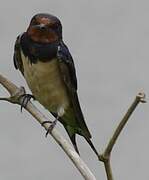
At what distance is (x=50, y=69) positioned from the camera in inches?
54.8

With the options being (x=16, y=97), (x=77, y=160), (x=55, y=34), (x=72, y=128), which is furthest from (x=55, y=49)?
(x=77, y=160)

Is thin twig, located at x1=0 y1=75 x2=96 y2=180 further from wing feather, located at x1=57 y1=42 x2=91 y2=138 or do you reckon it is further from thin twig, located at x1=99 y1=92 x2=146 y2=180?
wing feather, located at x1=57 y1=42 x2=91 y2=138

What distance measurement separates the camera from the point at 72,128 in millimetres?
1325

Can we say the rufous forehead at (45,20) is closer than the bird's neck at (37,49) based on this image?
Yes

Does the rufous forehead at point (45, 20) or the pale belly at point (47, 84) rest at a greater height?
the rufous forehead at point (45, 20)

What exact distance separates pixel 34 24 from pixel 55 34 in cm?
7

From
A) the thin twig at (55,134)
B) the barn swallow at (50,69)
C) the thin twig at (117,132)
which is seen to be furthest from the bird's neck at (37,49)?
the thin twig at (117,132)

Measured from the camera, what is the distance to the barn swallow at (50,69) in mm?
1290

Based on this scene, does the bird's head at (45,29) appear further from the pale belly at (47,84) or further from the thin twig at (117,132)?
the thin twig at (117,132)

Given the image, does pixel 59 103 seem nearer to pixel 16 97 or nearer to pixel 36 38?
pixel 36 38

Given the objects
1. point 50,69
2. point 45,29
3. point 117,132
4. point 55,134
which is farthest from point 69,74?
point 117,132

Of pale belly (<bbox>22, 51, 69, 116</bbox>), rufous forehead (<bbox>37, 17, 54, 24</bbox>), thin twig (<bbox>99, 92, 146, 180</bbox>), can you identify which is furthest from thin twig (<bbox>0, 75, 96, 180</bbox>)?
pale belly (<bbox>22, 51, 69, 116</bbox>)

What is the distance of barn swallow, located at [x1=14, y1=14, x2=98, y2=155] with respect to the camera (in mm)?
1290

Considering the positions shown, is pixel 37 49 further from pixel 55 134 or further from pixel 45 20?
pixel 55 134
